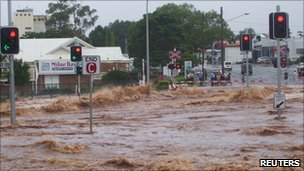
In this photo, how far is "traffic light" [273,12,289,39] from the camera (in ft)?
67.9

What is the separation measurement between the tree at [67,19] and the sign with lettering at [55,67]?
140 feet

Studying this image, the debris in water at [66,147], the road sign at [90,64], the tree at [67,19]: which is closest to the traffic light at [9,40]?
the road sign at [90,64]

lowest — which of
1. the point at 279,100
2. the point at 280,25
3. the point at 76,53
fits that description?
the point at 279,100

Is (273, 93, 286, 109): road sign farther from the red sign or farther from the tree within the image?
the tree

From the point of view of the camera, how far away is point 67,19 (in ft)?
351

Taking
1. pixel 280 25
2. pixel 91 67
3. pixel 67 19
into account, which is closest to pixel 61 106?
pixel 91 67

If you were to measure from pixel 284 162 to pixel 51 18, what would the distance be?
10172 centimetres

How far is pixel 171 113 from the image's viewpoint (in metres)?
29.0

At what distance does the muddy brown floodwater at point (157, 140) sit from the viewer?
13.0 m

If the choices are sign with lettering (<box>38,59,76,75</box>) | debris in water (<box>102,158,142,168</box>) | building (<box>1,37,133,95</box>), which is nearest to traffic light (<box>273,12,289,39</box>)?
debris in water (<box>102,158,142,168</box>)

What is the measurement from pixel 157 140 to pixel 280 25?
20.7 feet

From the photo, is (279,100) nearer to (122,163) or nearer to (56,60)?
(122,163)

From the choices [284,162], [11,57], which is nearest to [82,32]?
[11,57]

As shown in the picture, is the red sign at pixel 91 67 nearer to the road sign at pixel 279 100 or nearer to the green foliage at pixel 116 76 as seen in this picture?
the road sign at pixel 279 100
